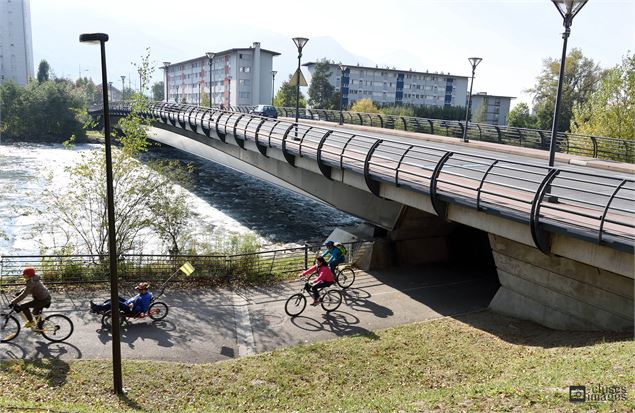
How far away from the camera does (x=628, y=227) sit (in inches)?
381

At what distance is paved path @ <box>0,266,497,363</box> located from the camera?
11.2 meters

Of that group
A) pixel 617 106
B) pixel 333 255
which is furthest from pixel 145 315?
pixel 617 106

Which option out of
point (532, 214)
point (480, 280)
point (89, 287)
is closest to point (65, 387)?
point (89, 287)

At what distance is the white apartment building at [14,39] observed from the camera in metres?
115

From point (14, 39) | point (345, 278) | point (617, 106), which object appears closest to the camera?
point (345, 278)

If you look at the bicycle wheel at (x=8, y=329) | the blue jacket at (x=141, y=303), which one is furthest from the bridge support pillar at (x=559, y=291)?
the bicycle wheel at (x=8, y=329)

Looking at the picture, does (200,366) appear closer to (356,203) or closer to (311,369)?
(311,369)

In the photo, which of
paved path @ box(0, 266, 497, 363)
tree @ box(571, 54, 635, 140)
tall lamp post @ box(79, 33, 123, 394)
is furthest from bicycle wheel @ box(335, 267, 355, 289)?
tree @ box(571, 54, 635, 140)

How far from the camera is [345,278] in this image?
15781 millimetres

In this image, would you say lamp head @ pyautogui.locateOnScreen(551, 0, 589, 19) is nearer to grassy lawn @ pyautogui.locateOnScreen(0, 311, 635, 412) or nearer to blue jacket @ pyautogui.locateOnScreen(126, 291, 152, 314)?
grassy lawn @ pyautogui.locateOnScreen(0, 311, 635, 412)

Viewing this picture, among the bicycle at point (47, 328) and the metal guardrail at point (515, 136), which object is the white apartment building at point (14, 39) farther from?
the bicycle at point (47, 328)

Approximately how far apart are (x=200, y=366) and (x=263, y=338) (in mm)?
2005

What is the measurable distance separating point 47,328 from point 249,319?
4704mm

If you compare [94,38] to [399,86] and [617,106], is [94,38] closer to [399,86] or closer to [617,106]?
[617,106]
